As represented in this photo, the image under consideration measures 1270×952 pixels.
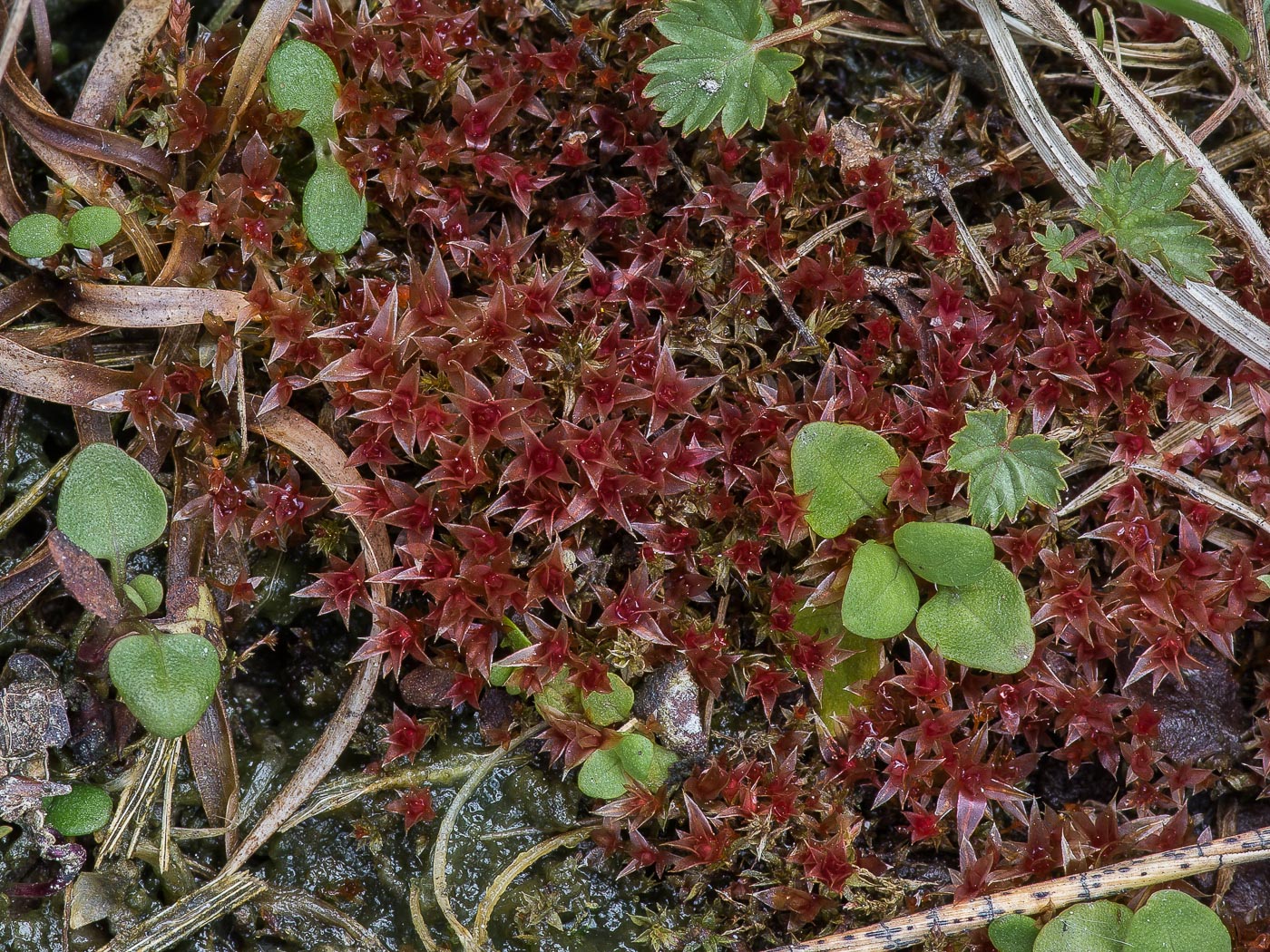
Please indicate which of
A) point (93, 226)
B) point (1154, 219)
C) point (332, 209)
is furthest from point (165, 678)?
point (1154, 219)

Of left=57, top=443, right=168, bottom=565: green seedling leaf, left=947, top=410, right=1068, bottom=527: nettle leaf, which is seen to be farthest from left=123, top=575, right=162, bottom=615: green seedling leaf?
left=947, top=410, right=1068, bottom=527: nettle leaf

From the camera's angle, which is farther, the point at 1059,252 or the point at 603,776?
the point at 1059,252

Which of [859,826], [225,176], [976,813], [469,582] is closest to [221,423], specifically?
[225,176]

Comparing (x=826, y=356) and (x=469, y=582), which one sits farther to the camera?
(x=826, y=356)

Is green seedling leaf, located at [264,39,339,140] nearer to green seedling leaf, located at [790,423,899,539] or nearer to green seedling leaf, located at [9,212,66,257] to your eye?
green seedling leaf, located at [9,212,66,257]

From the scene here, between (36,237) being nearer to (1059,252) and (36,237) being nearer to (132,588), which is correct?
(132,588)

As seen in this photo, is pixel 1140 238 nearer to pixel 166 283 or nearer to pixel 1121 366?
pixel 1121 366

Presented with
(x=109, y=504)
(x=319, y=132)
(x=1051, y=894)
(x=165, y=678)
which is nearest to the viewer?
(x=165, y=678)
